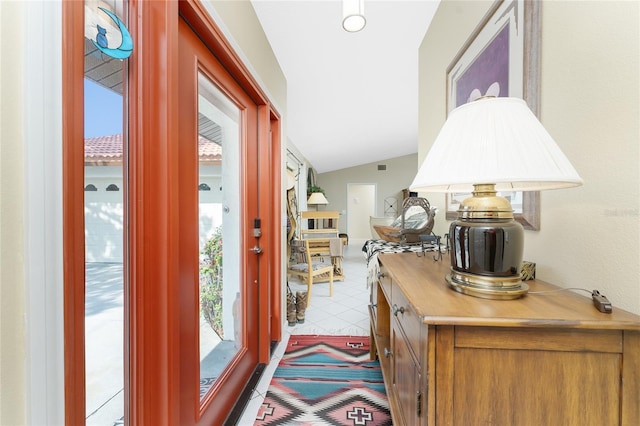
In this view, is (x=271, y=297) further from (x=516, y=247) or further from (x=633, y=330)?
(x=633, y=330)

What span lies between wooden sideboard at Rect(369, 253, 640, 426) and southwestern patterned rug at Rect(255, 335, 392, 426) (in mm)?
959

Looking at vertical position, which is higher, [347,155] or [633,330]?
[347,155]

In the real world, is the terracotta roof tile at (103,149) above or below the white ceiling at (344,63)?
below

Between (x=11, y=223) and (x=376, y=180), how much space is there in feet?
27.8

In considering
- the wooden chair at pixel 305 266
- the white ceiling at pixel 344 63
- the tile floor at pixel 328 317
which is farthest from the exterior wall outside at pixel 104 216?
the wooden chair at pixel 305 266

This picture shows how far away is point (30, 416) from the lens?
18.2 inches

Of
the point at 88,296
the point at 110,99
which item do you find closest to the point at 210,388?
the point at 88,296

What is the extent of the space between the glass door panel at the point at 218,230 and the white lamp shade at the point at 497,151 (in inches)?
39.4

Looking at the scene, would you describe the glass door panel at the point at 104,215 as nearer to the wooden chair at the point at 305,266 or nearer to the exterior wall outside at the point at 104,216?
the exterior wall outside at the point at 104,216

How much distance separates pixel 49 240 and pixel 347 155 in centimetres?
662

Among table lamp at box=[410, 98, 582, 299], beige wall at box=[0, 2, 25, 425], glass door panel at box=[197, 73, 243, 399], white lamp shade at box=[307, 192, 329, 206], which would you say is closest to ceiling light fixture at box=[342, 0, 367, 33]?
glass door panel at box=[197, 73, 243, 399]

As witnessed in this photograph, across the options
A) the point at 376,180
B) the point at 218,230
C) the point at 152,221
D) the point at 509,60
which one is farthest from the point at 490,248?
the point at 376,180

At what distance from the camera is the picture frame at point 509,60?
90 centimetres

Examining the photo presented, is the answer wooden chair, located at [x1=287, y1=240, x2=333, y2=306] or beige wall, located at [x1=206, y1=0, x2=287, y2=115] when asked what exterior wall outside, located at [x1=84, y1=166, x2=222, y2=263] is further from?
wooden chair, located at [x1=287, y1=240, x2=333, y2=306]
